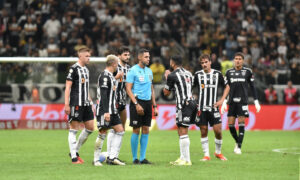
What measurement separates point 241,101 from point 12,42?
15.9 meters

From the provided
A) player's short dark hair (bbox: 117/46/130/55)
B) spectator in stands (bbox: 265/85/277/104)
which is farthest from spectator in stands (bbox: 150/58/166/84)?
player's short dark hair (bbox: 117/46/130/55)

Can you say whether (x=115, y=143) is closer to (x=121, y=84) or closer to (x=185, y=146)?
(x=185, y=146)

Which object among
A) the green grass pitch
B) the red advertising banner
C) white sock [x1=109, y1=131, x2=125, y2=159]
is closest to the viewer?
the green grass pitch

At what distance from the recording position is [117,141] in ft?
39.8

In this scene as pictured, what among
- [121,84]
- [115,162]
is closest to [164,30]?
[121,84]

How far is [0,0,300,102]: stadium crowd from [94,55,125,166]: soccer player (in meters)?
14.0

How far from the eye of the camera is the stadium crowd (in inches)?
1078

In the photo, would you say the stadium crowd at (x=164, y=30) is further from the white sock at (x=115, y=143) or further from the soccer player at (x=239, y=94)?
the white sock at (x=115, y=143)

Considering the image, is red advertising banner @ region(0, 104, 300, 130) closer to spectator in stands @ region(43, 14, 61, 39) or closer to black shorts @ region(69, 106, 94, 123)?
spectator in stands @ region(43, 14, 61, 39)

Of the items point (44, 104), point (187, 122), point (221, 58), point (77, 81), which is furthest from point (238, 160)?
point (221, 58)

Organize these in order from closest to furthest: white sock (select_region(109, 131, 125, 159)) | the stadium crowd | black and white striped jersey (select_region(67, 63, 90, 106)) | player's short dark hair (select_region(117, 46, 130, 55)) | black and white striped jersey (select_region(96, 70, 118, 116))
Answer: black and white striped jersey (select_region(96, 70, 118, 116))
white sock (select_region(109, 131, 125, 159))
black and white striped jersey (select_region(67, 63, 90, 106))
player's short dark hair (select_region(117, 46, 130, 55))
the stadium crowd

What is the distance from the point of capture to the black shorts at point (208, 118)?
13383 millimetres

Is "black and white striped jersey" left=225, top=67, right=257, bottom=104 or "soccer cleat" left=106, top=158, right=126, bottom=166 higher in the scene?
"black and white striped jersey" left=225, top=67, right=257, bottom=104

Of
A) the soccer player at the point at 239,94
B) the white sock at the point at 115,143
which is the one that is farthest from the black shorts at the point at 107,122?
the soccer player at the point at 239,94
